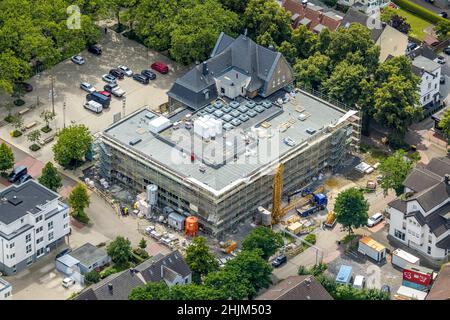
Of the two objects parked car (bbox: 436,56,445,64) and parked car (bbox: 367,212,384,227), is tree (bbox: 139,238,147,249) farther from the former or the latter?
parked car (bbox: 436,56,445,64)

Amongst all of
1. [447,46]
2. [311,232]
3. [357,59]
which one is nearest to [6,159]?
[311,232]

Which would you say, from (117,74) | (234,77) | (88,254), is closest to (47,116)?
(117,74)

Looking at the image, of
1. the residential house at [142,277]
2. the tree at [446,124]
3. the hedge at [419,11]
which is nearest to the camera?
the residential house at [142,277]

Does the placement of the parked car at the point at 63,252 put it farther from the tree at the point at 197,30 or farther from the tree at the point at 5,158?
the tree at the point at 197,30

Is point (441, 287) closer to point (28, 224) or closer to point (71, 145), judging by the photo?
point (28, 224)

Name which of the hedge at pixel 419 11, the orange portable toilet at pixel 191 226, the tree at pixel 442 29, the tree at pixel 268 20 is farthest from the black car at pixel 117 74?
the hedge at pixel 419 11

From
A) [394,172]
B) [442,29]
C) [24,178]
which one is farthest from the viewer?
[442,29]
